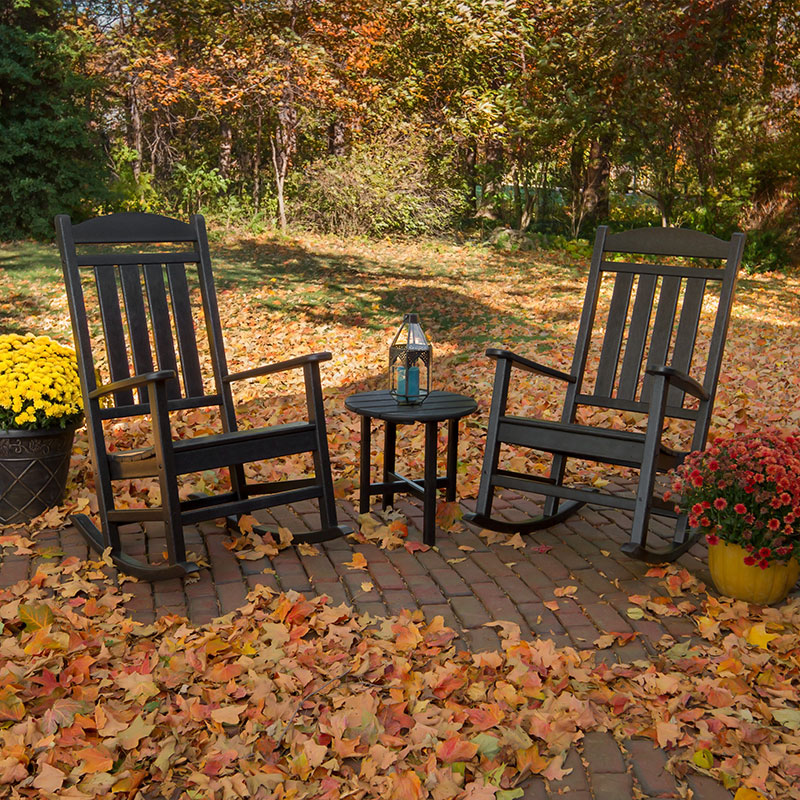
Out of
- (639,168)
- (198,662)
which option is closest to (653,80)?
(639,168)

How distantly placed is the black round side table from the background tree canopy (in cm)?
948

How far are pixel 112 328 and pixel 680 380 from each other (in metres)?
2.20

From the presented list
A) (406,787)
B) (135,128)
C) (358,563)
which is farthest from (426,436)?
(135,128)

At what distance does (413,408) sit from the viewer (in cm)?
342

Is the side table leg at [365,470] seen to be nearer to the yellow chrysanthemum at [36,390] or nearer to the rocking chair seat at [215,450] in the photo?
the rocking chair seat at [215,450]

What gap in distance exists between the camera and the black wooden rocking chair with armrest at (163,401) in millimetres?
3037

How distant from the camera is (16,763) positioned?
209 cm

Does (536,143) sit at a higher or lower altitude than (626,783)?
higher

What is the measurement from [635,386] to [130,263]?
2195 millimetres

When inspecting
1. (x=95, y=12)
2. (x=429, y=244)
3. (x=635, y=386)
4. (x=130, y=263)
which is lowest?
(x=429, y=244)

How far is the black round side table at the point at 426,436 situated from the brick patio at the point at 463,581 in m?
0.16

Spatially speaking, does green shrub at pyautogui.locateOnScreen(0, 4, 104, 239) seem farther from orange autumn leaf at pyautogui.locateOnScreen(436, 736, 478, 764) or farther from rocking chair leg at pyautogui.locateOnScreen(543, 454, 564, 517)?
orange autumn leaf at pyautogui.locateOnScreen(436, 736, 478, 764)

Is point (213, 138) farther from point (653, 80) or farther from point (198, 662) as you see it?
point (198, 662)

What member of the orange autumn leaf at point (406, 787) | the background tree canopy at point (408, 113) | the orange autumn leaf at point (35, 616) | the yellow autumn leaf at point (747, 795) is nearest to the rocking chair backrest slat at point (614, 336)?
the yellow autumn leaf at point (747, 795)
